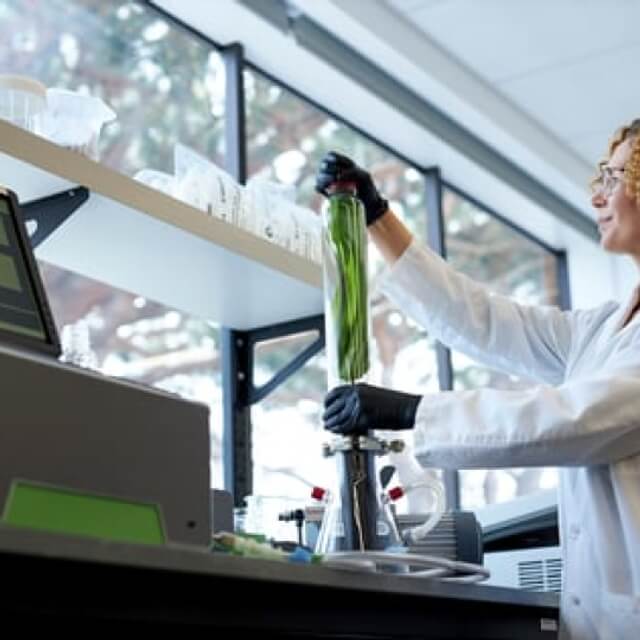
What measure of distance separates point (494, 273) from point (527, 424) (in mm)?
2670

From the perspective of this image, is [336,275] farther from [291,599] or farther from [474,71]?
[474,71]

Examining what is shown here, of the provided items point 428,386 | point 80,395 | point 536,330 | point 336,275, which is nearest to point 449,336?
point 536,330

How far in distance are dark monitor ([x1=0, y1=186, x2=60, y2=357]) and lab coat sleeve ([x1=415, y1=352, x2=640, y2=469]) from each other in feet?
1.95

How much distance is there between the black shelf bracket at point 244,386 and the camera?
7.68 feet

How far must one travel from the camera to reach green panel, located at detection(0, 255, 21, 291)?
3.63 ft

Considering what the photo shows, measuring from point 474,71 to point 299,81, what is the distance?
1.77 feet

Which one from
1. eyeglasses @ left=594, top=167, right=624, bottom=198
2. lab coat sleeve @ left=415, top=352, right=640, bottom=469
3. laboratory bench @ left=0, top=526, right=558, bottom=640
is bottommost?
laboratory bench @ left=0, top=526, right=558, bottom=640

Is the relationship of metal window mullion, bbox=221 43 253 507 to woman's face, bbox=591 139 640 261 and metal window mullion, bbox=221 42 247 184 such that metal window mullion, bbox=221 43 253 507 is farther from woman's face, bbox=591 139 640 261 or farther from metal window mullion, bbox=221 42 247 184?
woman's face, bbox=591 139 640 261

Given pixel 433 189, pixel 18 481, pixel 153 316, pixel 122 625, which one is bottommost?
pixel 122 625

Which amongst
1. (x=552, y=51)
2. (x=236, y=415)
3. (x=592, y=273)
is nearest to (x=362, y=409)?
(x=236, y=415)

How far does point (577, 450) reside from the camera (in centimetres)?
158

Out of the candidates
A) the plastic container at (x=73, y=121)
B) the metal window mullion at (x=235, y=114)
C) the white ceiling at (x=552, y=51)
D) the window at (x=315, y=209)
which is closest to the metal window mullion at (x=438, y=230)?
the window at (x=315, y=209)

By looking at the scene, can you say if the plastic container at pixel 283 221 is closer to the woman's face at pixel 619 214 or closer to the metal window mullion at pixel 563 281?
the woman's face at pixel 619 214

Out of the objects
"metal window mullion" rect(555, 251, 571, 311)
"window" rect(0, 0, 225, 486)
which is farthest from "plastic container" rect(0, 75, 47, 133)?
"metal window mullion" rect(555, 251, 571, 311)
